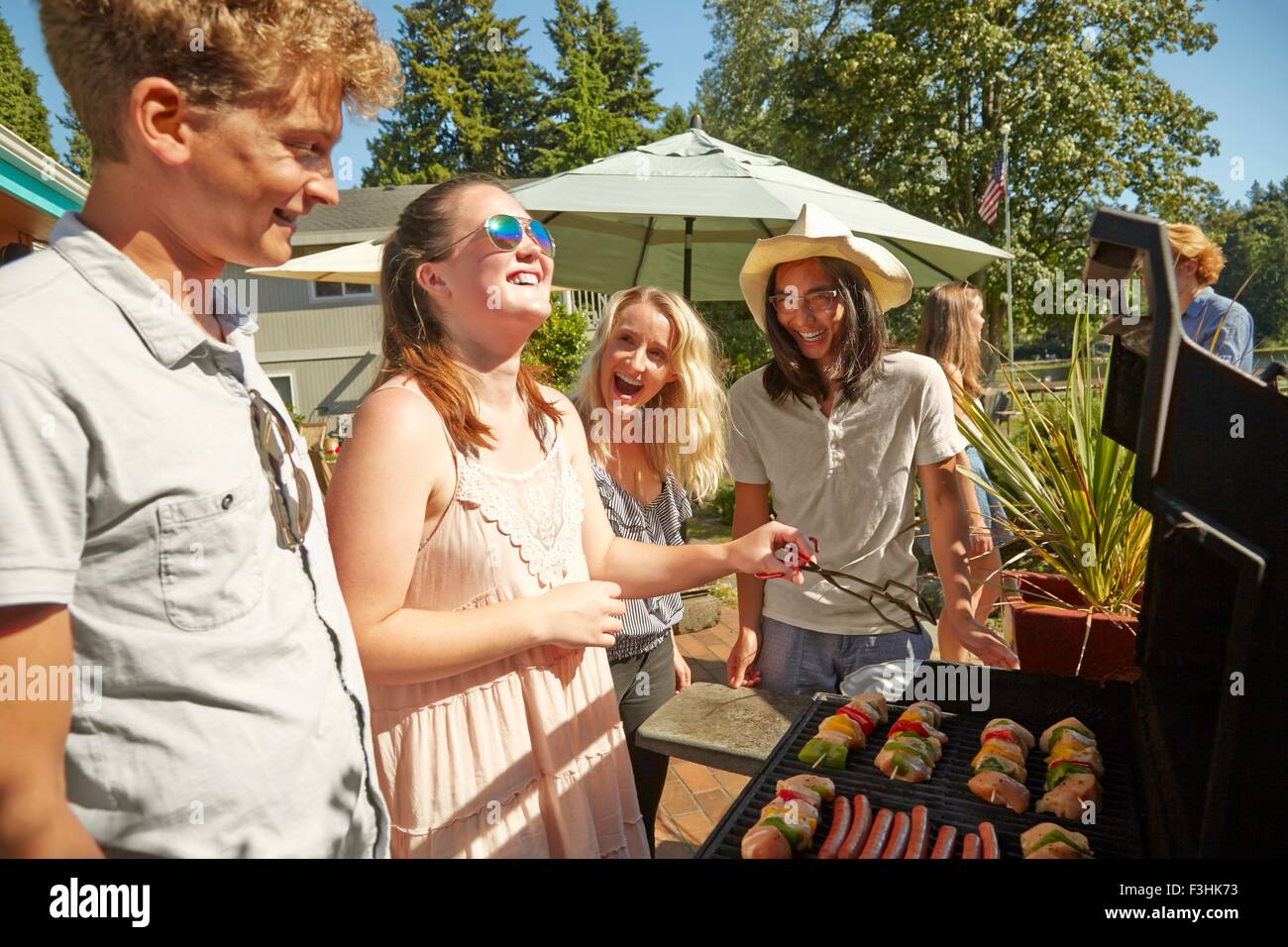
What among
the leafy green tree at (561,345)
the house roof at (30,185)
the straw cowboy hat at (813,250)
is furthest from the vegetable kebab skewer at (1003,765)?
the leafy green tree at (561,345)

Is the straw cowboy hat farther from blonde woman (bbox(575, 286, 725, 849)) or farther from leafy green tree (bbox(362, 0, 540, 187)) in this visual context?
leafy green tree (bbox(362, 0, 540, 187))

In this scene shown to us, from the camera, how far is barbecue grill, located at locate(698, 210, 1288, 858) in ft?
3.30

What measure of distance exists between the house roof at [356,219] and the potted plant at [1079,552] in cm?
1813

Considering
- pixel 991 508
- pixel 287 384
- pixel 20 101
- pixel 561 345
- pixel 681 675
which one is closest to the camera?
pixel 991 508

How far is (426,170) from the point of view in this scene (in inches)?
1249

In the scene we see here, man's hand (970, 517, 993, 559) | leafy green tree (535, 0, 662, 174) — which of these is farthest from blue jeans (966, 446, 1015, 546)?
leafy green tree (535, 0, 662, 174)

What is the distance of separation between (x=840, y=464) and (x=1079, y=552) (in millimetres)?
859

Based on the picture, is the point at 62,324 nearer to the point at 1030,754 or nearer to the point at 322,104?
the point at 322,104

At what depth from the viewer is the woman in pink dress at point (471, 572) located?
1.47m

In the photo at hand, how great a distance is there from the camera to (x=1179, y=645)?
4.74ft

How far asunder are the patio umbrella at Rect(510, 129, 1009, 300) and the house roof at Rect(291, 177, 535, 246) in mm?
12984

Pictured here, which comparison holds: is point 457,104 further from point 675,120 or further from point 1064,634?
point 1064,634

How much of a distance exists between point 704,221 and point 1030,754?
5248 millimetres

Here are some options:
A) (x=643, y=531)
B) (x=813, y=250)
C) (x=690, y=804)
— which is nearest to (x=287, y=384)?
(x=690, y=804)
